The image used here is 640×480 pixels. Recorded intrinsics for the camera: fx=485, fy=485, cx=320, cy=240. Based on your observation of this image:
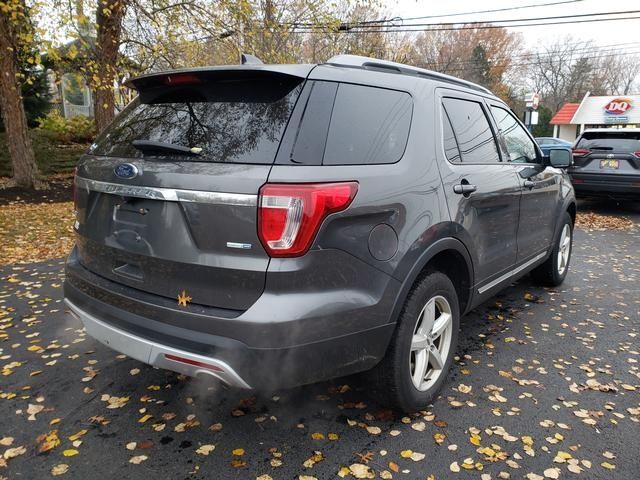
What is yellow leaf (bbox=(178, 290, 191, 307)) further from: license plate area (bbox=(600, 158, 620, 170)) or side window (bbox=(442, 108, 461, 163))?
license plate area (bbox=(600, 158, 620, 170))

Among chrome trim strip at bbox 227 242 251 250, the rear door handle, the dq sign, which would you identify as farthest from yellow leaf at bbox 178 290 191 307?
the dq sign

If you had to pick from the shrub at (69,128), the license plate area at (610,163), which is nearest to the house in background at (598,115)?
the license plate area at (610,163)

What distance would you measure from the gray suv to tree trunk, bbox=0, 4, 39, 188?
376 inches

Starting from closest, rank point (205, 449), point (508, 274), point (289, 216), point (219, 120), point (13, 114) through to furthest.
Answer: point (289, 216) < point (219, 120) < point (205, 449) < point (508, 274) < point (13, 114)

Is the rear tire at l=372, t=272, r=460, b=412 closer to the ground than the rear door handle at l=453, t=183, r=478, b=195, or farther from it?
closer to the ground

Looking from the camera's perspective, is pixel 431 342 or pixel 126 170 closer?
pixel 126 170

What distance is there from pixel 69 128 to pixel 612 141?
17.3m

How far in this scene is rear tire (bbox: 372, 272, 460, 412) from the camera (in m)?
2.53

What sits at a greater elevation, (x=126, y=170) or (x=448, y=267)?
(x=126, y=170)

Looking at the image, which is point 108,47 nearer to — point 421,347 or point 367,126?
point 367,126

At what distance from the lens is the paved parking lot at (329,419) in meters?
2.37

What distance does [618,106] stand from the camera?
40031 mm

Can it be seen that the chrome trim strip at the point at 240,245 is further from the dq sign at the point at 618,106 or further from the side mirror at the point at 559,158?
the dq sign at the point at 618,106

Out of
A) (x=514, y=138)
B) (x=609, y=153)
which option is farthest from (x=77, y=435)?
(x=609, y=153)
